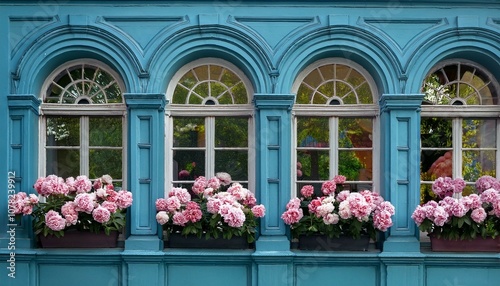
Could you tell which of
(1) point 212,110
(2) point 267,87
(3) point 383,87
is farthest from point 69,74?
(3) point 383,87

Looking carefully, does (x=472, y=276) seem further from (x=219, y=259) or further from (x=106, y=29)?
(x=106, y=29)

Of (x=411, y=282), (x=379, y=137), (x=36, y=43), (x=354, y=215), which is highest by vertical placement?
(x=36, y=43)

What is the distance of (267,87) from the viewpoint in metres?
7.24

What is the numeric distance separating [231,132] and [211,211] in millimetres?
1132

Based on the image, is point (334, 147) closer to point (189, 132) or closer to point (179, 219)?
point (189, 132)

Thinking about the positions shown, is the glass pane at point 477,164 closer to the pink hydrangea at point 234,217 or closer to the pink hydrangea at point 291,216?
the pink hydrangea at point 291,216

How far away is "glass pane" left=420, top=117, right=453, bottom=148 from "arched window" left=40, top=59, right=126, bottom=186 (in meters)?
3.76

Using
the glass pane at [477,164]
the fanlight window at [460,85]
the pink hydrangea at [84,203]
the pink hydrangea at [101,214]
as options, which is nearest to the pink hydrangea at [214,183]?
the pink hydrangea at [101,214]

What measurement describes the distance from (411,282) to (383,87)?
2.34m

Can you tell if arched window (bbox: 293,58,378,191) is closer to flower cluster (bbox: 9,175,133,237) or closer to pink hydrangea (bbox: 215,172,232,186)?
pink hydrangea (bbox: 215,172,232,186)

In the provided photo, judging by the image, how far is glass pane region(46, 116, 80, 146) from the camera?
7.58 m

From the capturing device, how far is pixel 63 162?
24.9ft

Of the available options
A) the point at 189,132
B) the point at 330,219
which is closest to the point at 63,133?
the point at 189,132

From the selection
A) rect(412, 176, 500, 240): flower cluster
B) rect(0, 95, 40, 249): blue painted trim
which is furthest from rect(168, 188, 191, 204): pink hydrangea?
rect(412, 176, 500, 240): flower cluster
